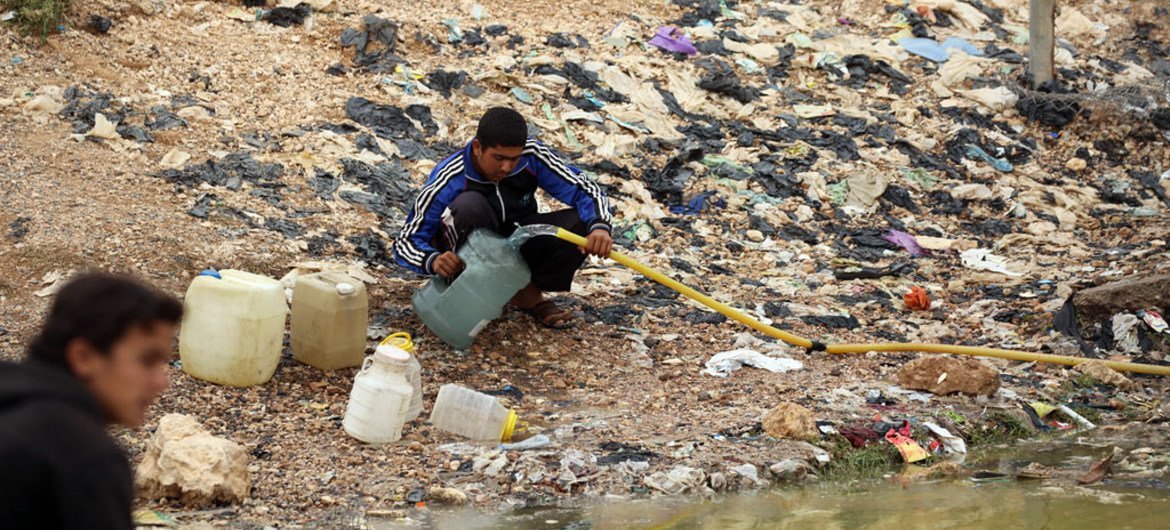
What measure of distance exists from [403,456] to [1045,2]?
7344 millimetres

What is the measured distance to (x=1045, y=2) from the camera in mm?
9352

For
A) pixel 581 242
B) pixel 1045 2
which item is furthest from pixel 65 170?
pixel 1045 2

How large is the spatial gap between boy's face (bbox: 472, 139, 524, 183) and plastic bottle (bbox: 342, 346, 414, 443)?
1107 millimetres

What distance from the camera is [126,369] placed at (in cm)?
179

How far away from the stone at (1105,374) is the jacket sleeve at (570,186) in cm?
215

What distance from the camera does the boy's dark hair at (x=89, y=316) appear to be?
5.75 feet

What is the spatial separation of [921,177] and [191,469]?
607 centimetres

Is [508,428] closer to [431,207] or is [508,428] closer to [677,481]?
[677,481]

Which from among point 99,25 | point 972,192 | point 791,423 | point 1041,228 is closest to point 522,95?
point 99,25

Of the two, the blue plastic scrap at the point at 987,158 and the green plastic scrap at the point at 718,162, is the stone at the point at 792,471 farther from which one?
the blue plastic scrap at the point at 987,158

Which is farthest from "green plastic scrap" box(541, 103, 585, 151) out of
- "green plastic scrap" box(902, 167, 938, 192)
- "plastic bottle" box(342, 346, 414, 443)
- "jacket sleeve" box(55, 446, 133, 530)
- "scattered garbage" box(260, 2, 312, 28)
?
"jacket sleeve" box(55, 446, 133, 530)

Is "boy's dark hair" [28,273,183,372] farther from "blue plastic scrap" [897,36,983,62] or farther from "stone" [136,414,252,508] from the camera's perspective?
"blue plastic scrap" [897,36,983,62]

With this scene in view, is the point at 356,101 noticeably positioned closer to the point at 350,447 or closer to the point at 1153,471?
the point at 350,447

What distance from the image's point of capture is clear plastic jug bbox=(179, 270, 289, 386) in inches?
166
